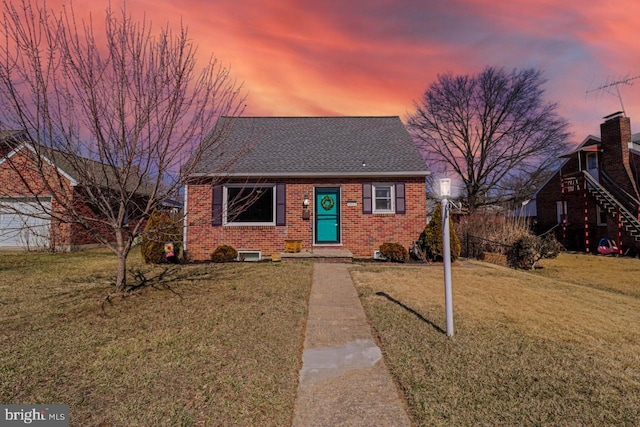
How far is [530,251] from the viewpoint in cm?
1147

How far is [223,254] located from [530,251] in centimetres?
1111

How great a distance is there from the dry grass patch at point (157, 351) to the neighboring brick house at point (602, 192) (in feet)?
62.2

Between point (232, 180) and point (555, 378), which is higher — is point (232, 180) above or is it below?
above

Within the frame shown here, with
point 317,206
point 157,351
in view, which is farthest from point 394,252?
point 157,351

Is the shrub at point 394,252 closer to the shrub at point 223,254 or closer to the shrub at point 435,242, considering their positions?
the shrub at point 435,242

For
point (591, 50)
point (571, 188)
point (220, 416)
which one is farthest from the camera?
point (571, 188)

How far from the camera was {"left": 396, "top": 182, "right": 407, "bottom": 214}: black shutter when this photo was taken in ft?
39.3

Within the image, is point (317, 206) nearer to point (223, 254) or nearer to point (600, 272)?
point (223, 254)

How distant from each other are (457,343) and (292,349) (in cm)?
200

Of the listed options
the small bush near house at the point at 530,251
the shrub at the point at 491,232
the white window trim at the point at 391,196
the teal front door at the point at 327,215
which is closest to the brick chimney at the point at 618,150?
the shrub at the point at 491,232

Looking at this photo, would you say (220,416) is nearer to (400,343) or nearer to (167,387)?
(167,387)

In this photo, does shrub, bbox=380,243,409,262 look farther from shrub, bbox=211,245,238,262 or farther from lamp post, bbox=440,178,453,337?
lamp post, bbox=440,178,453,337

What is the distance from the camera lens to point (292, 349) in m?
3.57

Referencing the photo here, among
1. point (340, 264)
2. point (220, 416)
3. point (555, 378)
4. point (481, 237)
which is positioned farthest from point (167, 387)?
point (481, 237)
